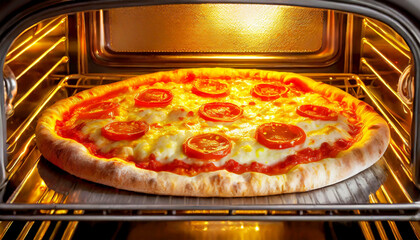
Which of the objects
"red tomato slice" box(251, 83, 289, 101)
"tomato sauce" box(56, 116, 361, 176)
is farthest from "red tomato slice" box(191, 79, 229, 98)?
"tomato sauce" box(56, 116, 361, 176)

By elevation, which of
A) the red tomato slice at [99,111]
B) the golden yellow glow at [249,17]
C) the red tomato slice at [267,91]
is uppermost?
the golden yellow glow at [249,17]

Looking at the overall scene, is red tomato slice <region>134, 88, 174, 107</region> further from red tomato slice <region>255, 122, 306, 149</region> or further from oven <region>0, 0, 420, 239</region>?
red tomato slice <region>255, 122, 306, 149</region>

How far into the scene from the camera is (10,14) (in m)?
1.49

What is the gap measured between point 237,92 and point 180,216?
985 mm

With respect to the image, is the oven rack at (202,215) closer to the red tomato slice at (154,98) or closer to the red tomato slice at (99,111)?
the red tomato slice at (99,111)

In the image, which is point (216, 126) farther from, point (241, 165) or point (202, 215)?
point (202, 215)

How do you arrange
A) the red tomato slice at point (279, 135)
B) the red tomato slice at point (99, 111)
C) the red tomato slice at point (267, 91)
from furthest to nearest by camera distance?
the red tomato slice at point (267, 91), the red tomato slice at point (99, 111), the red tomato slice at point (279, 135)

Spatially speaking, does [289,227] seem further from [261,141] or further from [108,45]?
[108,45]

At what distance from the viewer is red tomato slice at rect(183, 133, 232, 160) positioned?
1.78 meters

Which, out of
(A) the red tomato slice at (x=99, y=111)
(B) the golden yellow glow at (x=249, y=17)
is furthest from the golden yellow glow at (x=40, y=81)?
(B) the golden yellow glow at (x=249, y=17)

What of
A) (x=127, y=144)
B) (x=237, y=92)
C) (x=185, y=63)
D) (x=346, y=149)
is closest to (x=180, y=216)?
(x=127, y=144)

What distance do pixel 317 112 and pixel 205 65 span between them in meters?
0.65

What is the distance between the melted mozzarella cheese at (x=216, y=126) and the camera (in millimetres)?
1826

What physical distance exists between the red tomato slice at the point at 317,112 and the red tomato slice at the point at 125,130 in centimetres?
61
